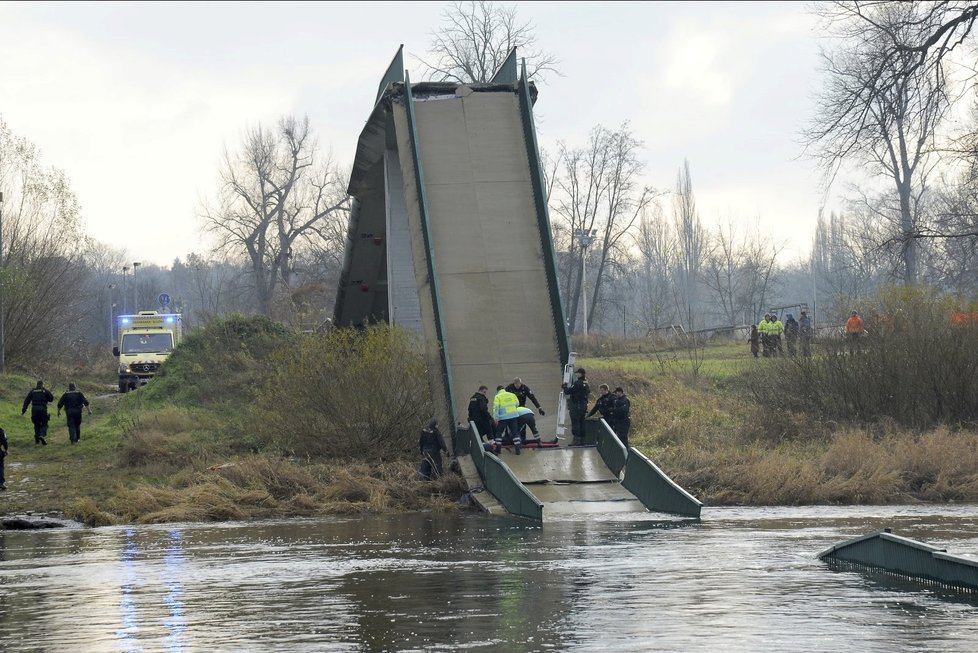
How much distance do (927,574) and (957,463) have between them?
1134 centimetres

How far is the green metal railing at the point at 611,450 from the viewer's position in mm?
23766

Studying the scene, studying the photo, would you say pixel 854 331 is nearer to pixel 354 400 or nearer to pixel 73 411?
pixel 354 400

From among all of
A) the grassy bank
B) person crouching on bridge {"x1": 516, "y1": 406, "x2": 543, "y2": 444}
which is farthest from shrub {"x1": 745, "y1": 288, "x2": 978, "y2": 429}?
person crouching on bridge {"x1": 516, "y1": 406, "x2": 543, "y2": 444}

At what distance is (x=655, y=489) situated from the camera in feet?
72.2

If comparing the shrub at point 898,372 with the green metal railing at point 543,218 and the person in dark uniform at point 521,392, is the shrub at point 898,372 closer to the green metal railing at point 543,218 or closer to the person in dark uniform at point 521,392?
the green metal railing at point 543,218

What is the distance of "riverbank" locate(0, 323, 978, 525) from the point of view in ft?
79.2

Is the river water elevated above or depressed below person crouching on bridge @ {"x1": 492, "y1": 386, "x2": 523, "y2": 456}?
below

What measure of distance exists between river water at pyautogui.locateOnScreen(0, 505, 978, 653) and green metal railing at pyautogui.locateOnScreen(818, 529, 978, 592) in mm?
340

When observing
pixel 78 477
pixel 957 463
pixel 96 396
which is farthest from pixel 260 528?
pixel 96 396

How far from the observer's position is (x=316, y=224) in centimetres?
8281

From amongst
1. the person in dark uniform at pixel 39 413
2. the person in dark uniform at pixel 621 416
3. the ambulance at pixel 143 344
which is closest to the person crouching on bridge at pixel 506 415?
the person in dark uniform at pixel 621 416

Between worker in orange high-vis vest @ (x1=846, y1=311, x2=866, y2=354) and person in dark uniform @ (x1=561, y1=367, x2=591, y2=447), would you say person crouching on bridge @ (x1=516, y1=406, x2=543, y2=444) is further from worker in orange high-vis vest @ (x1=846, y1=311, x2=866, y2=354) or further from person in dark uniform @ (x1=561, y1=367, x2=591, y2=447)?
worker in orange high-vis vest @ (x1=846, y1=311, x2=866, y2=354)

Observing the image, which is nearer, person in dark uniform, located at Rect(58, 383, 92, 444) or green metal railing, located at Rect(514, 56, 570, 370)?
green metal railing, located at Rect(514, 56, 570, 370)

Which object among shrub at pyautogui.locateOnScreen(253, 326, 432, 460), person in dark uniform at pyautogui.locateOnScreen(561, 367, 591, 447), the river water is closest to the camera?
the river water
